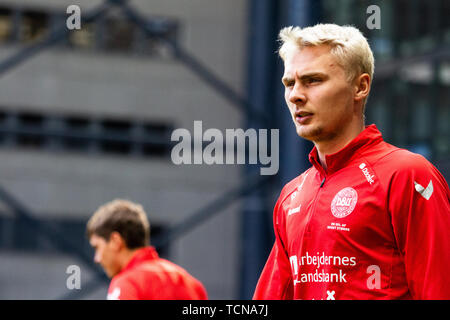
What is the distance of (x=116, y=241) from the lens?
5.89 metres

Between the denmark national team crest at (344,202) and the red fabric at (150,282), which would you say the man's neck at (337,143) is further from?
the red fabric at (150,282)

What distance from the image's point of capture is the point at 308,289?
3066mm

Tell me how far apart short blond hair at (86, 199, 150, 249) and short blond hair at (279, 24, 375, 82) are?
303 centimetres

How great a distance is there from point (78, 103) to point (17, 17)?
339cm

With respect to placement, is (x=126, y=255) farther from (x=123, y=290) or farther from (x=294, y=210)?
(x=294, y=210)

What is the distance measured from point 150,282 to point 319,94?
277cm

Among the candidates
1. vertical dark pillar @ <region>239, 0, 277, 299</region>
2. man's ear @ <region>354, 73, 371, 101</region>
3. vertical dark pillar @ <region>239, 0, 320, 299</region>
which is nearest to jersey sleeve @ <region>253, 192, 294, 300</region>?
man's ear @ <region>354, 73, 371, 101</region>

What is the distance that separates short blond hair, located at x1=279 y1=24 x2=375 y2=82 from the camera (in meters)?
3.08

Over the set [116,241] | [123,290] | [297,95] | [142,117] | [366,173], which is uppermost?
[142,117]

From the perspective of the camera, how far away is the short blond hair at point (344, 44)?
10.1 ft

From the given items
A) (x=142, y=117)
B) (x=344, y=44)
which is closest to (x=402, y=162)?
(x=344, y=44)

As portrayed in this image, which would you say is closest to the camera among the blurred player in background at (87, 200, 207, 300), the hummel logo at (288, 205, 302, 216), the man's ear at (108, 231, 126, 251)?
the hummel logo at (288, 205, 302, 216)

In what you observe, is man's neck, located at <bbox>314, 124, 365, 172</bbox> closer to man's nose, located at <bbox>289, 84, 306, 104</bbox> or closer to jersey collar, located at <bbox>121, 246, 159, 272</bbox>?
man's nose, located at <bbox>289, 84, 306, 104</bbox>
